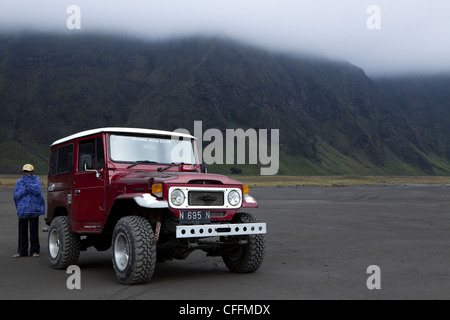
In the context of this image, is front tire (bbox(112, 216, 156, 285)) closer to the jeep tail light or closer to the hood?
the jeep tail light

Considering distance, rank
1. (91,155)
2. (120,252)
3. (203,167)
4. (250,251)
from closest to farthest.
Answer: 1. (120,252)
2. (250,251)
3. (91,155)
4. (203,167)

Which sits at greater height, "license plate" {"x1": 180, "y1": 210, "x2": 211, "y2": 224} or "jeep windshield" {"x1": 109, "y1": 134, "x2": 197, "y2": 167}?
"jeep windshield" {"x1": 109, "y1": 134, "x2": 197, "y2": 167}

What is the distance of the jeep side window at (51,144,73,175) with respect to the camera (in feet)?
32.9

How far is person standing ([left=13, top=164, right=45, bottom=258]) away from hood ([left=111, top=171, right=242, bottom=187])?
362 centimetres

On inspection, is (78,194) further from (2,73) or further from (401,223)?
(2,73)

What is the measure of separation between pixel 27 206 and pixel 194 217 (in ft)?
17.3

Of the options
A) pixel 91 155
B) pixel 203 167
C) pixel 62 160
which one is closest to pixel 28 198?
pixel 62 160

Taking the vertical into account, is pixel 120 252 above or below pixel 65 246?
above

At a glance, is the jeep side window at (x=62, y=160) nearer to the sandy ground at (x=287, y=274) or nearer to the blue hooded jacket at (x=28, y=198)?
the blue hooded jacket at (x=28, y=198)

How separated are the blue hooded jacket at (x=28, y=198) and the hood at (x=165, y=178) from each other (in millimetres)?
3602

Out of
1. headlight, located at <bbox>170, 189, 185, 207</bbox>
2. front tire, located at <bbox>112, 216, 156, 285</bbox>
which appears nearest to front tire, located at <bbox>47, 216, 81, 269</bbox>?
front tire, located at <bbox>112, 216, 156, 285</bbox>

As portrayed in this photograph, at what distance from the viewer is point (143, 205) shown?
7477 mm

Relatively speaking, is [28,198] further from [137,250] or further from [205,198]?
[205,198]
